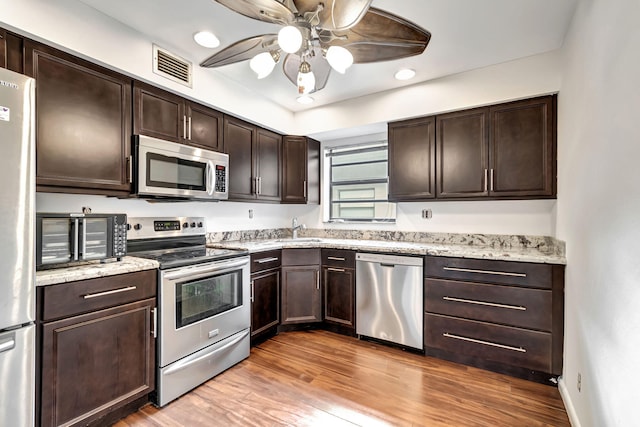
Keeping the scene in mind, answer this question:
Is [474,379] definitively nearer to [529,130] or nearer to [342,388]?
[342,388]

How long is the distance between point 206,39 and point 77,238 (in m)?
1.62

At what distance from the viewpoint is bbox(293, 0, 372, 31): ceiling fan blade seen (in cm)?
122

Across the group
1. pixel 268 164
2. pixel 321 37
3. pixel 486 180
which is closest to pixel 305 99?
pixel 268 164

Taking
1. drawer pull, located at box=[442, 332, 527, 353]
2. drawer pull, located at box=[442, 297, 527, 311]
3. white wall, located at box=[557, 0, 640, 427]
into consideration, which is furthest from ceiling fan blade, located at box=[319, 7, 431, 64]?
drawer pull, located at box=[442, 332, 527, 353]

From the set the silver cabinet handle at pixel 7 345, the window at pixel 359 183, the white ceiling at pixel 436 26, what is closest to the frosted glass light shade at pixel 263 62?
the white ceiling at pixel 436 26

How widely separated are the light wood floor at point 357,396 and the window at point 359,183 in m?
1.74

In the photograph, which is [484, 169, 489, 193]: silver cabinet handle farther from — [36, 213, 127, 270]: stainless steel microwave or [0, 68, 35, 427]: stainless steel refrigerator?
[0, 68, 35, 427]: stainless steel refrigerator

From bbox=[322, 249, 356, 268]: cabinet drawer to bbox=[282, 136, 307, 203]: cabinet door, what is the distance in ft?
2.93

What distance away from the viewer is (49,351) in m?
1.48

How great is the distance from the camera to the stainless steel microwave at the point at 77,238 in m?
1.56

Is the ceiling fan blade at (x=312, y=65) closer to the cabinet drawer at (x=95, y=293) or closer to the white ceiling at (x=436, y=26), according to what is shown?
the white ceiling at (x=436, y=26)

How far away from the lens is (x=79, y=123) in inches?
72.8

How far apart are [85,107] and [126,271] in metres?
1.09

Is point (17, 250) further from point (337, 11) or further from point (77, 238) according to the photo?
point (337, 11)
